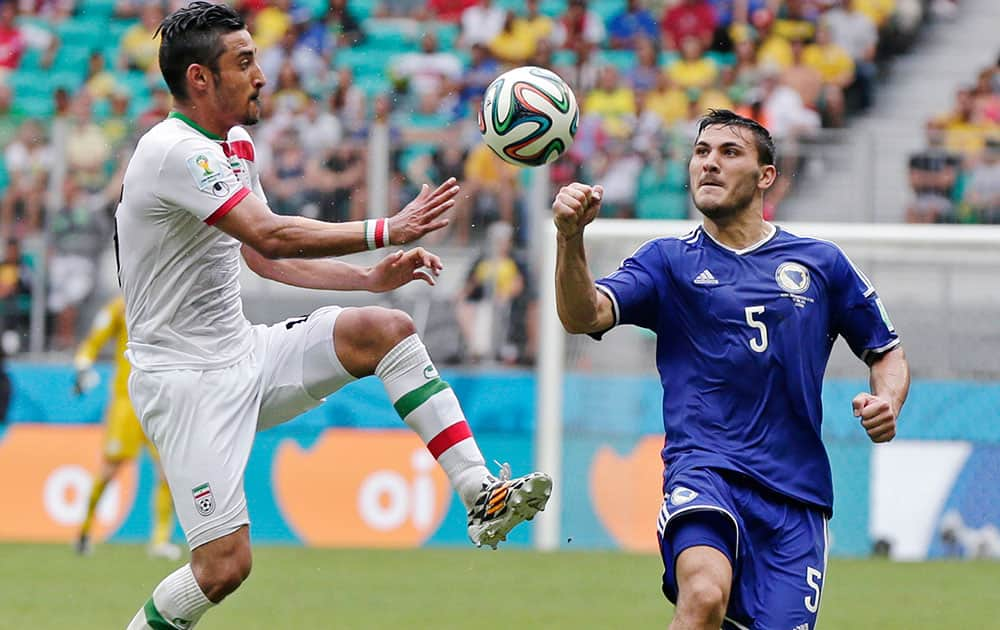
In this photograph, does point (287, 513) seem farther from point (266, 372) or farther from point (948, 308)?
point (266, 372)

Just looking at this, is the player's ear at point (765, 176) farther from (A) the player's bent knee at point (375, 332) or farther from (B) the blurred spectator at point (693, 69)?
(B) the blurred spectator at point (693, 69)

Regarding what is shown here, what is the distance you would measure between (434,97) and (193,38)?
11273 millimetres

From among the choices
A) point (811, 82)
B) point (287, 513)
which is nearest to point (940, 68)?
point (811, 82)

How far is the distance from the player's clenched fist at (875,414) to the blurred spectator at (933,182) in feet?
29.4

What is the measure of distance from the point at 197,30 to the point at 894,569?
27.7 feet

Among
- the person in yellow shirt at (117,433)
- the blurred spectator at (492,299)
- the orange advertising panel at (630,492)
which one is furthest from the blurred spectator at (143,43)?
the orange advertising panel at (630,492)

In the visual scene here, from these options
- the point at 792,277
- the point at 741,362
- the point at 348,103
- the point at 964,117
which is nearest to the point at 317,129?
the point at 348,103

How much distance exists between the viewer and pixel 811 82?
1778cm

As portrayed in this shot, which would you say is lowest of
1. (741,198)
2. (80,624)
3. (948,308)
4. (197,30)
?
(80,624)

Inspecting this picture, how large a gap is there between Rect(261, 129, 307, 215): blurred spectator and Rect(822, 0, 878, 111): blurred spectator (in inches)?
259

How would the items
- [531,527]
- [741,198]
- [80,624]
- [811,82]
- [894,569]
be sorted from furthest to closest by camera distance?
[811,82] → [531,527] → [894,569] → [80,624] → [741,198]

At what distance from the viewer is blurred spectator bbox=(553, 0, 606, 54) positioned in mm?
19250

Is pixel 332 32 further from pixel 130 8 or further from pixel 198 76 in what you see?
pixel 198 76

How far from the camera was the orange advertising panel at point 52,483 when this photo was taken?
15273mm
